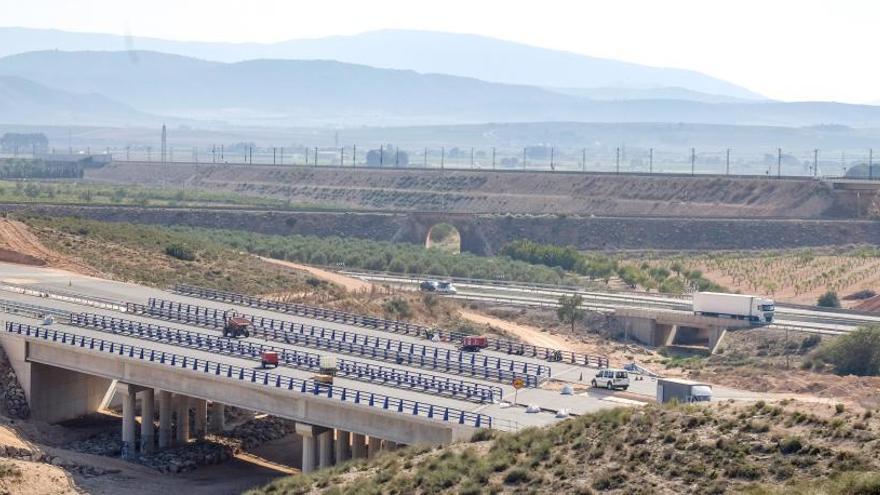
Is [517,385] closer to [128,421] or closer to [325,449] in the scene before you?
[325,449]

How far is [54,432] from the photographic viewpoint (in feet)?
188

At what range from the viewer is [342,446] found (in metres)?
49.2

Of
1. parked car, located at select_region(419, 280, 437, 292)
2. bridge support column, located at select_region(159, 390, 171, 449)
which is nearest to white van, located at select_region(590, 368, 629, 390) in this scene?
bridge support column, located at select_region(159, 390, 171, 449)

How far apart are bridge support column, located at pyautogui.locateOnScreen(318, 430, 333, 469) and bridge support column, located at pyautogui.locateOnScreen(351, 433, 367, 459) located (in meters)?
0.74

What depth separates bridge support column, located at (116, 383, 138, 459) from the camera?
54969 mm

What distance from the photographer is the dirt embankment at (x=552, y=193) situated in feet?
484

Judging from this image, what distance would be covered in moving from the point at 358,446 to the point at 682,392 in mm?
9881

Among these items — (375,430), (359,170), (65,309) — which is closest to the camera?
(375,430)

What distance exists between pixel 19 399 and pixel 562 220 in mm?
82810

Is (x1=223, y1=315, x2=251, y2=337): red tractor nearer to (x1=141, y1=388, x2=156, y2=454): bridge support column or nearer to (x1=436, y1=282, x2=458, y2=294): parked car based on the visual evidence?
(x1=141, y1=388, x2=156, y2=454): bridge support column

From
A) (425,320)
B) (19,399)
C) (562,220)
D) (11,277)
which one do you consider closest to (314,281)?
(425,320)

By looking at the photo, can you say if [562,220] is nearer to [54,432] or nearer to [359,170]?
[359,170]

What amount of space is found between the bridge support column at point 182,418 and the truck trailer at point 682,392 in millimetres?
17425

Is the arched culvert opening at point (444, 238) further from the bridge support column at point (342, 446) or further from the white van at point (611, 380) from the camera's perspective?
the bridge support column at point (342, 446)
